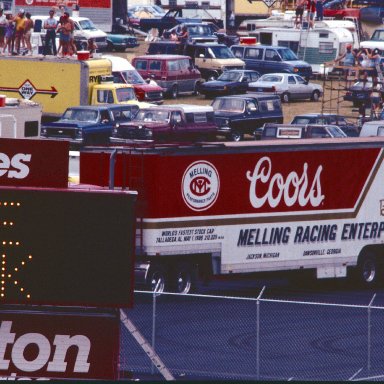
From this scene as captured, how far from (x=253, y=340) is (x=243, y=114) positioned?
2256 centimetres

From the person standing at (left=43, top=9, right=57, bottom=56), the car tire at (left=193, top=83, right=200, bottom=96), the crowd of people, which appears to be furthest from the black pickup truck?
the crowd of people

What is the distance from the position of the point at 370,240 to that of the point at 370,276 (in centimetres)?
68

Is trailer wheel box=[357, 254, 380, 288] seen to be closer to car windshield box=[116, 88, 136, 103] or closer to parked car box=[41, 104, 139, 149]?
parked car box=[41, 104, 139, 149]

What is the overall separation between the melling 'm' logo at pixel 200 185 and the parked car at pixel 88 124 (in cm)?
1430

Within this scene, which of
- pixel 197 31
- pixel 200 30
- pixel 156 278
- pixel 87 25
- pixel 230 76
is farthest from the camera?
pixel 200 30

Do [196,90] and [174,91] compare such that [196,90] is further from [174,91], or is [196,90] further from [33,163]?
[33,163]

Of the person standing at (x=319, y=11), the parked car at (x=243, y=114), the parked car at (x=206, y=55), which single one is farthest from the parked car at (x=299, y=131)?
the person standing at (x=319, y=11)

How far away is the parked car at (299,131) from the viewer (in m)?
36.1

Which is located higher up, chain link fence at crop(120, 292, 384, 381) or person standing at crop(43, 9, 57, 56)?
person standing at crop(43, 9, 57, 56)

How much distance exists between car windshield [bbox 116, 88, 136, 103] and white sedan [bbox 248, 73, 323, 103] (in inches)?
298

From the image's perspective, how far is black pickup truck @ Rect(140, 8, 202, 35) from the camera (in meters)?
68.7

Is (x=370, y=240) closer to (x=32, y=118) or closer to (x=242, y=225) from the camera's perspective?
(x=242, y=225)

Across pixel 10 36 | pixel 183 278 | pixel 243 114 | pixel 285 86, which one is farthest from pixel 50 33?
pixel 183 278

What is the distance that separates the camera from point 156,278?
896 inches
